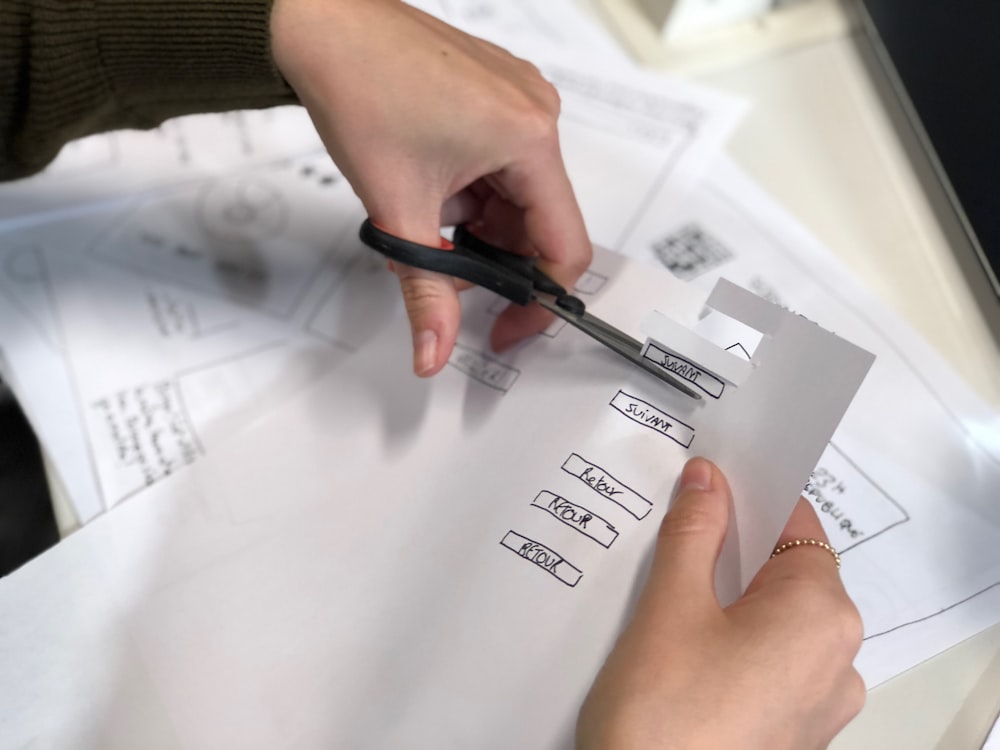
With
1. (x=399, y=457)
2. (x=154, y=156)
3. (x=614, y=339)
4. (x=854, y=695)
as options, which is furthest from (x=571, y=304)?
(x=154, y=156)

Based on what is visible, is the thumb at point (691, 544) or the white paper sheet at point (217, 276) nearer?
the thumb at point (691, 544)

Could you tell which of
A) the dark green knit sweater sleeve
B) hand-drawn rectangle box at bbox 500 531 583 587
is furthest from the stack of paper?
the dark green knit sweater sleeve

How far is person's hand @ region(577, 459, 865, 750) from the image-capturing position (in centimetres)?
30

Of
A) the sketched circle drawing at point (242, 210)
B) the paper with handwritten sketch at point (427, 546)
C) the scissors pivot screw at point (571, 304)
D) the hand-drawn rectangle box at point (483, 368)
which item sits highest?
the scissors pivot screw at point (571, 304)

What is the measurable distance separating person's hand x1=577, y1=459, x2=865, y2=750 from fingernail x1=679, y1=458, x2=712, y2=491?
1 centimetres

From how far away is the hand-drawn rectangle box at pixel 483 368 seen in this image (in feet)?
1.50

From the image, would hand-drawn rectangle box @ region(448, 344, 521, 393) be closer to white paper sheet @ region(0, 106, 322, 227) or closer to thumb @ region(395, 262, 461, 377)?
thumb @ region(395, 262, 461, 377)

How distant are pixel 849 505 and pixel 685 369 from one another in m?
0.14

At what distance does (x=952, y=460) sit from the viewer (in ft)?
1.51

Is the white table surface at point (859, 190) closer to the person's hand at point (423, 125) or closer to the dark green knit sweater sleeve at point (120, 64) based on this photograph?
the person's hand at point (423, 125)

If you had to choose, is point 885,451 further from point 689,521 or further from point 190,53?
point 190,53

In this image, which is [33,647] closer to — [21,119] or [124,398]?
[124,398]

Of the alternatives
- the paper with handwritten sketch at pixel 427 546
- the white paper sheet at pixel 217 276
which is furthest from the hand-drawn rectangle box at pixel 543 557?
the white paper sheet at pixel 217 276

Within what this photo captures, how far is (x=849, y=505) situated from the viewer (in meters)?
0.44
